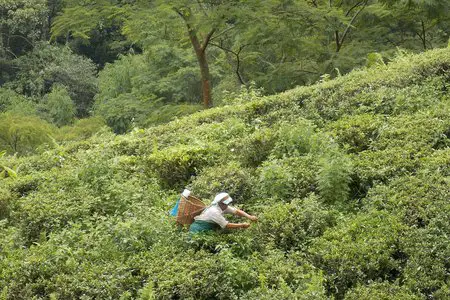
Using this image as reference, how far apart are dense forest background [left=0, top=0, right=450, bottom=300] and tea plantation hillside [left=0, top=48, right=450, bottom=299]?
0.06 feet

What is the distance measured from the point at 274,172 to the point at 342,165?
753mm

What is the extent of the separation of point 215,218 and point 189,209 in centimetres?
34

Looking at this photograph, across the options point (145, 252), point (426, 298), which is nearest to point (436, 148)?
point (426, 298)

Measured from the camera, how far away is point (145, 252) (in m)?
6.42

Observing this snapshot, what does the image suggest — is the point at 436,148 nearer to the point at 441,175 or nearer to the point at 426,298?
the point at 441,175

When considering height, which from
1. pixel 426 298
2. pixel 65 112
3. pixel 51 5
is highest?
pixel 426 298

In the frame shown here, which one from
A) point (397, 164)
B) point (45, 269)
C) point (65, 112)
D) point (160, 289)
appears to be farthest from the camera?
point (65, 112)

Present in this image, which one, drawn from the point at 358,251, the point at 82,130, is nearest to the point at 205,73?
the point at 358,251

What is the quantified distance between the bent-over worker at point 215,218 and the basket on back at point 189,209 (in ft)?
0.31

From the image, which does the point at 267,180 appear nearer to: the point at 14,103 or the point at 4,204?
the point at 4,204

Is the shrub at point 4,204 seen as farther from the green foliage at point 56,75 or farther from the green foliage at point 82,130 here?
the green foliage at point 56,75

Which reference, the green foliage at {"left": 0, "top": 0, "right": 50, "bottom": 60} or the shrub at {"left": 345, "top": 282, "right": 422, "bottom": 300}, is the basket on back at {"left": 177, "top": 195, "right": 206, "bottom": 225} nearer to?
the shrub at {"left": 345, "top": 282, "right": 422, "bottom": 300}

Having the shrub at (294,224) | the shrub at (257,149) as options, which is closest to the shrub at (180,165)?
the shrub at (257,149)

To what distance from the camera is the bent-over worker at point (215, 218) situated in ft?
21.2
